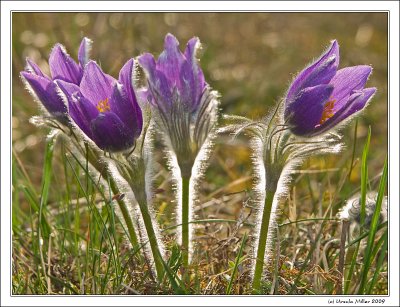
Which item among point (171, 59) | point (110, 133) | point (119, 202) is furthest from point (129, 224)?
point (171, 59)

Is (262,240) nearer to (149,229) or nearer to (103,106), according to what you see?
(149,229)

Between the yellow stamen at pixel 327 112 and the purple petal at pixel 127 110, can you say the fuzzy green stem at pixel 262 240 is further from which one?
the purple petal at pixel 127 110

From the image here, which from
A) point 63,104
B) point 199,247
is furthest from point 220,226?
point 63,104

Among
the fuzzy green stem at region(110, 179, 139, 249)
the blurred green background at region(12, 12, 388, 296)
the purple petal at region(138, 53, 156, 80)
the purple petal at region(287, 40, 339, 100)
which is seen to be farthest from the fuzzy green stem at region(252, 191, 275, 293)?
the blurred green background at region(12, 12, 388, 296)

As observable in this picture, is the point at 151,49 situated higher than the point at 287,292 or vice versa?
the point at 151,49

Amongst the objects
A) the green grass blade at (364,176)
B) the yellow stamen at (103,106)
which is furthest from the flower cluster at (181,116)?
the green grass blade at (364,176)

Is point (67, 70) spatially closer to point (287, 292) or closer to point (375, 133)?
point (287, 292)
